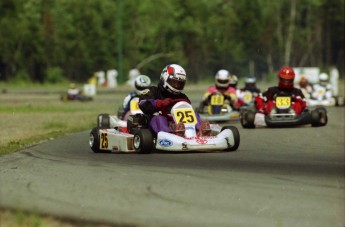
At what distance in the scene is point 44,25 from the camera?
60.5m

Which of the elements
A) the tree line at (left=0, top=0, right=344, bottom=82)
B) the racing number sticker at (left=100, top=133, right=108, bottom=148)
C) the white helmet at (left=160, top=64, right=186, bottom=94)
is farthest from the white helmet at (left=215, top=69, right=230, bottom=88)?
the tree line at (left=0, top=0, right=344, bottom=82)

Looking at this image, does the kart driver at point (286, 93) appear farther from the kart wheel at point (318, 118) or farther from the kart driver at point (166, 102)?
the kart driver at point (166, 102)

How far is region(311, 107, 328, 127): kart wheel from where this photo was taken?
1917 centimetres

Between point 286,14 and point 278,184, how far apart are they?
68.1m

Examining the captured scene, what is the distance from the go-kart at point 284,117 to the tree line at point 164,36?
128 ft

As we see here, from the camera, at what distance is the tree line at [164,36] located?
60.4m

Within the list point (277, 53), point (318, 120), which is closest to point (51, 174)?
point (318, 120)

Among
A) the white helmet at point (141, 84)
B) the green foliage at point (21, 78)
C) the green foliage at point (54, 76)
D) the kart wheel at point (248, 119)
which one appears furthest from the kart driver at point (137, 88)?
the green foliage at point (54, 76)

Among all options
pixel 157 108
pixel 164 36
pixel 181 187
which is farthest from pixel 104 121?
pixel 164 36

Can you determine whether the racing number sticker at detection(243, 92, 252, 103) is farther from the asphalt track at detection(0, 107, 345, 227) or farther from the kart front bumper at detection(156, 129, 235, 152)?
the kart front bumper at detection(156, 129, 235, 152)

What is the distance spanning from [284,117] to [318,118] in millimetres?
662

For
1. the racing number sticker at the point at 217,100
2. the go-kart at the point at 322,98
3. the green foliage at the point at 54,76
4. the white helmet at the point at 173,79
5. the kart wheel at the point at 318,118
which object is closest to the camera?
the white helmet at the point at 173,79

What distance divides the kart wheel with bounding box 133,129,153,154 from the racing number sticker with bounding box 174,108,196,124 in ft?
1.63

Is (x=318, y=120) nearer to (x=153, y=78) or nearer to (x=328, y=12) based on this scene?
(x=153, y=78)
